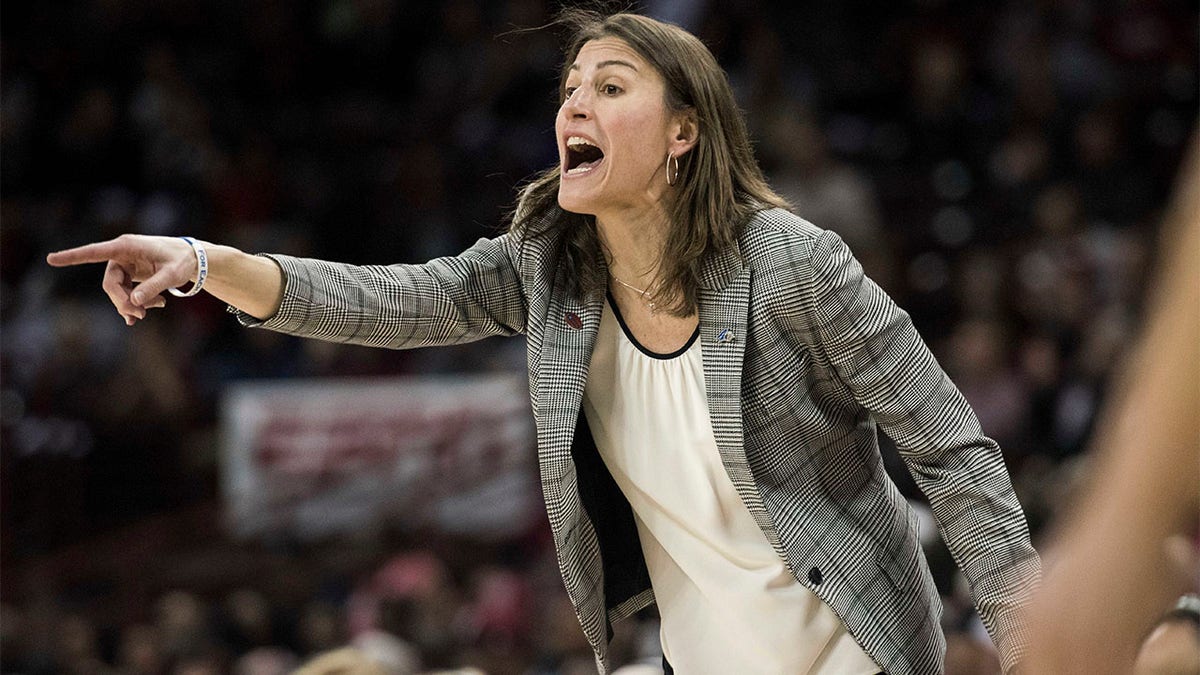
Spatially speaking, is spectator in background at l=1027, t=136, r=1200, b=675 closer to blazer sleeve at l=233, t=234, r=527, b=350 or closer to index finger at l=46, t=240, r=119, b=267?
index finger at l=46, t=240, r=119, b=267

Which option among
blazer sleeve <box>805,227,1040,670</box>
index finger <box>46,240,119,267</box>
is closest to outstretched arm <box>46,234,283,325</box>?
index finger <box>46,240,119,267</box>

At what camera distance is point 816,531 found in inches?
98.4

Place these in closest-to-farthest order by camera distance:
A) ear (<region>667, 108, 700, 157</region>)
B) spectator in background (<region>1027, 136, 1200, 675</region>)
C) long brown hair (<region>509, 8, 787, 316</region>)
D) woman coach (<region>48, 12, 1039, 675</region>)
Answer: spectator in background (<region>1027, 136, 1200, 675</region>) < woman coach (<region>48, 12, 1039, 675</region>) < long brown hair (<region>509, 8, 787, 316</region>) < ear (<region>667, 108, 700, 157</region>)

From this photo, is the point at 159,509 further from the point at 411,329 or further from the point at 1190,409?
the point at 1190,409

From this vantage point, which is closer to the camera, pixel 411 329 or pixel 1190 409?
pixel 1190 409

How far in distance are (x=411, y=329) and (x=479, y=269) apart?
17 centimetres

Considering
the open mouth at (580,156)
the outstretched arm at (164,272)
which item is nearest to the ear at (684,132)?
the open mouth at (580,156)

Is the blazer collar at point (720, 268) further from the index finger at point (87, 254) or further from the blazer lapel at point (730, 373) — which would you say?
the index finger at point (87, 254)

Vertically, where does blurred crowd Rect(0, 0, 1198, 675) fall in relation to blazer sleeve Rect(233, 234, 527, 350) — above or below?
below

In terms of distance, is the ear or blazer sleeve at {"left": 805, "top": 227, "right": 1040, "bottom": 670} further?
the ear

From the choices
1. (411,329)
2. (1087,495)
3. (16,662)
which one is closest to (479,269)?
(411,329)

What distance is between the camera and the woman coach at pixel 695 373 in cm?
246

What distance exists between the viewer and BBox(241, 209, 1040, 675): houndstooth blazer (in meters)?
2.46

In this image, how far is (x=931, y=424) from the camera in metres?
2.48
